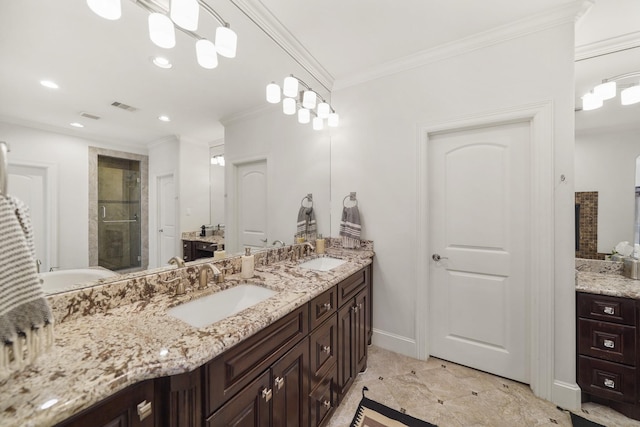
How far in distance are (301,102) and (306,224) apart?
112cm

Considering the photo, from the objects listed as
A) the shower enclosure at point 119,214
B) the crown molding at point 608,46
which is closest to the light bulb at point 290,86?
the shower enclosure at point 119,214

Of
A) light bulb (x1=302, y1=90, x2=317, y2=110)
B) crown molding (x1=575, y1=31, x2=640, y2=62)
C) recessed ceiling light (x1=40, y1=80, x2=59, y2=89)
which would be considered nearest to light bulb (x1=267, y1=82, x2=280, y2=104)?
light bulb (x1=302, y1=90, x2=317, y2=110)

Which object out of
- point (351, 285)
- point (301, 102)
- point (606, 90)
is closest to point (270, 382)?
point (351, 285)

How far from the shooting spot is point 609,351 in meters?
1.55

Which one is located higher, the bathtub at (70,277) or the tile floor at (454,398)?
the bathtub at (70,277)

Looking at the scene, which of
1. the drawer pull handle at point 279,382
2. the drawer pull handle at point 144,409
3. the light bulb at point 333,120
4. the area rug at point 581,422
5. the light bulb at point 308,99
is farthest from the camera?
the light bulb at point 333,120

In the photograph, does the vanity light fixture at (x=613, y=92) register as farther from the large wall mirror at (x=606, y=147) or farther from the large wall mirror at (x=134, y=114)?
the large wall mirror at (x=134, y=114)

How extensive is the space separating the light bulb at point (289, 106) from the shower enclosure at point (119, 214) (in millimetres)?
A: 1149

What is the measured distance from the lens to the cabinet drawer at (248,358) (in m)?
0.76

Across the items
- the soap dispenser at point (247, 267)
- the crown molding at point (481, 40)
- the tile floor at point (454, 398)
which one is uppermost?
the crown molding at point (481, 40)

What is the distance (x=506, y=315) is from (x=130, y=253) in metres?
2.54

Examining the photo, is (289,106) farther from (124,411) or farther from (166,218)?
(124,411)

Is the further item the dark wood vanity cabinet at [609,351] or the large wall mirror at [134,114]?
the dark wood vanity cabinet at [609,351]

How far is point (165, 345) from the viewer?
28.7 inches
